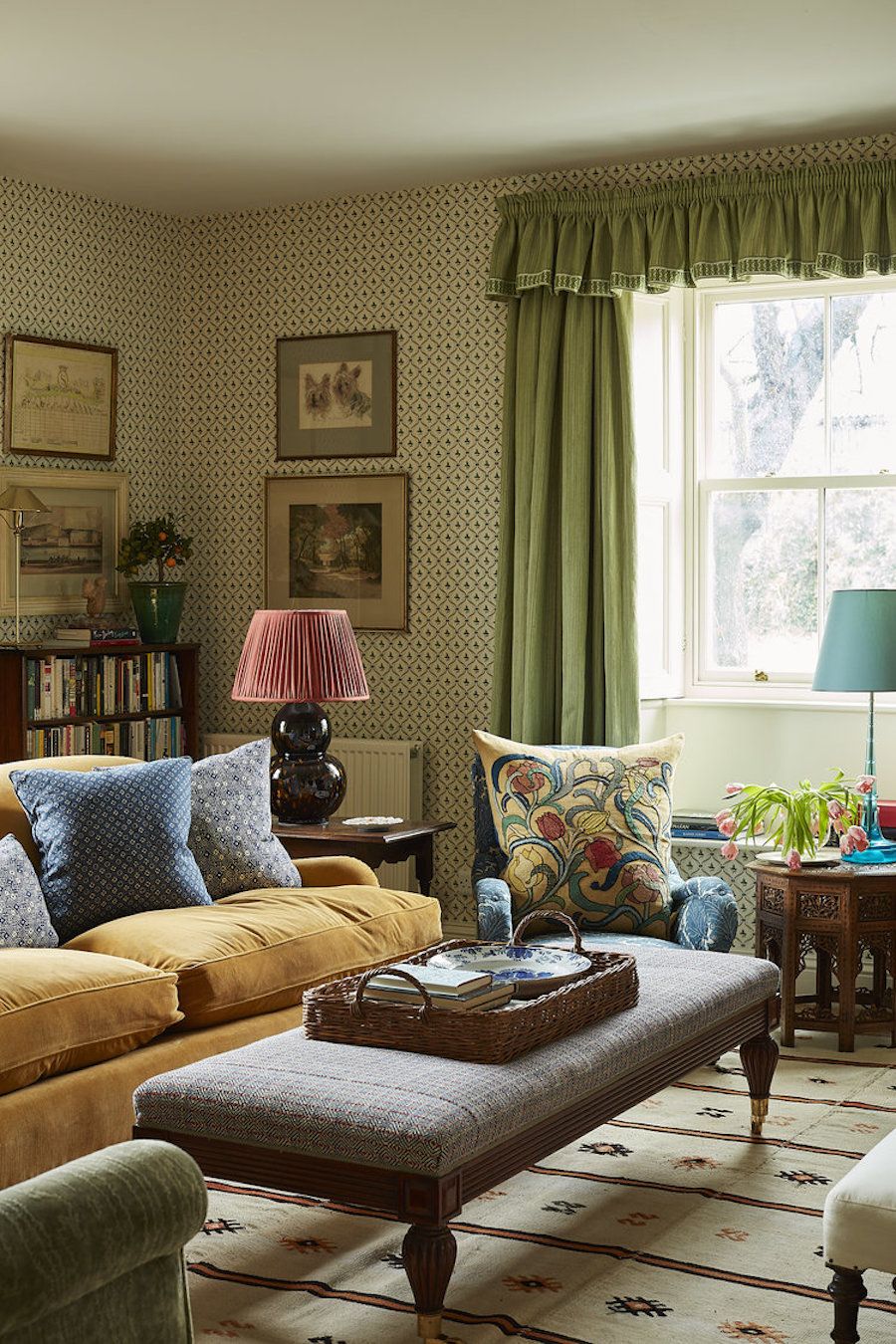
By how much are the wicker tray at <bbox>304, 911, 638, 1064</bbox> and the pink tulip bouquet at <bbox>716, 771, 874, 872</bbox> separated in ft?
5.40

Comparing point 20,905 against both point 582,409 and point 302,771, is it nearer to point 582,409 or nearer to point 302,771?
point 302,771

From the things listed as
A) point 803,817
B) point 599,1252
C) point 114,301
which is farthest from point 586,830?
point 114,301

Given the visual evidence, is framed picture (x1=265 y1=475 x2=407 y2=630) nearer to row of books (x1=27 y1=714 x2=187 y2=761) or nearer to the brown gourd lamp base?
row of books (x1=27 y1=714 x2=187 y2=761)

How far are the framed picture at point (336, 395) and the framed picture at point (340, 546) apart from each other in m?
0.14

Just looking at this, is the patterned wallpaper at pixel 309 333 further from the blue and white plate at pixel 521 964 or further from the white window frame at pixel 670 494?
the blue and white plate at pixel 521 964

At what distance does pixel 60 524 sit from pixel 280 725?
1.67m

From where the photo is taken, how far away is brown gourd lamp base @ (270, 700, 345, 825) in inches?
201

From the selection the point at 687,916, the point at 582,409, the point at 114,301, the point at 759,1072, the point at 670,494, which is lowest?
the point at 759,1072

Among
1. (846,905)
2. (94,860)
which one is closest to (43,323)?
(94,860)

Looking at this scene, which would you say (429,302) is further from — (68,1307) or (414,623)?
(68,1307)

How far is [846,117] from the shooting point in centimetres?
525

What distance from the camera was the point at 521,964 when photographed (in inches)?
131

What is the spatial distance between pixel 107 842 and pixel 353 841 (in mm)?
1105

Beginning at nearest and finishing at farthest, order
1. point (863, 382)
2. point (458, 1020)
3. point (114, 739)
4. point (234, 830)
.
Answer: point (458, 1020)
point (234, 830)
point (863, 382)
point (114, 739)
